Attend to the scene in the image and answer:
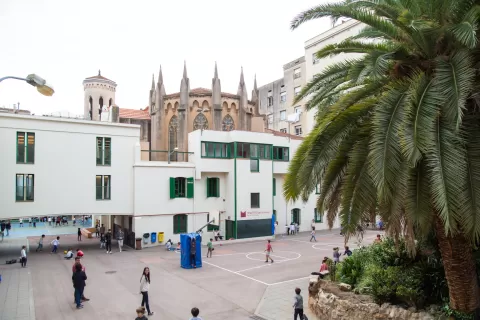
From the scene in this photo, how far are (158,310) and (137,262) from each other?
10.3 meters

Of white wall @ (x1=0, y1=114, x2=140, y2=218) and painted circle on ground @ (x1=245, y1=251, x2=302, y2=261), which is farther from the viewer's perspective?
white wall @ (x1=0, y1=114, x2=140, y2=218)

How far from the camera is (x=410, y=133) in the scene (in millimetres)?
7484

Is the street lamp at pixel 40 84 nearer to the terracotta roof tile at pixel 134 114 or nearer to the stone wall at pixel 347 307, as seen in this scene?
the stone wall at pixel 347 307

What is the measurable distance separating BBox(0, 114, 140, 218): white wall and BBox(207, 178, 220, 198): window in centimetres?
692

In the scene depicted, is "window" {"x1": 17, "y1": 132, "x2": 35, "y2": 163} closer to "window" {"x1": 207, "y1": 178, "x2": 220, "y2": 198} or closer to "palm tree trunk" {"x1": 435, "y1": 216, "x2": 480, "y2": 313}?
"window" {"x1": 207, "y1": 178, "x2": 220, "y2": 198}

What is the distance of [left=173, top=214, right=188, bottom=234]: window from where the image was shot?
1244 inches

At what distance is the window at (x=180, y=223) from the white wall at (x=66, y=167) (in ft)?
12.9

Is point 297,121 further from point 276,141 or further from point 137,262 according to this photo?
point 137,262

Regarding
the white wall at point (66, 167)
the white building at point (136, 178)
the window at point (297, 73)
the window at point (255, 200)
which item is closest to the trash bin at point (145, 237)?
the white building at point (136, 178)

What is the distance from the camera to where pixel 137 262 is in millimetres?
24016

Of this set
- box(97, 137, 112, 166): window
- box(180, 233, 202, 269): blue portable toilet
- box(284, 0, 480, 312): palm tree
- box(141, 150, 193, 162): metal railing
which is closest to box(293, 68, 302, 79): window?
box(141, 150, 193, 162): metal railing

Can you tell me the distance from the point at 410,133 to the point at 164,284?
47.6ft

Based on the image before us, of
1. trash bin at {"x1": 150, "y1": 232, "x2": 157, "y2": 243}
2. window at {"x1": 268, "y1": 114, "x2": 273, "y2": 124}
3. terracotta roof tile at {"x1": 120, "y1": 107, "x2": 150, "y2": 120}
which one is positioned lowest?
trash bin at {"x1": 150, "y1": 232, "x2": 157, "y2": 243}

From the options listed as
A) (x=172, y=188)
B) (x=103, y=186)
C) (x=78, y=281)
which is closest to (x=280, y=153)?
(x=172, y=188)
